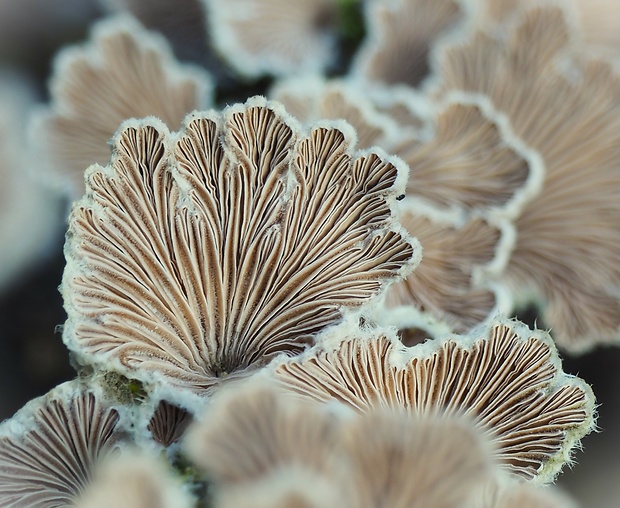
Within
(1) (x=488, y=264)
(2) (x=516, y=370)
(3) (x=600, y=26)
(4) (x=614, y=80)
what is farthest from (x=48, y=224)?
(3) (x=600, y=26)

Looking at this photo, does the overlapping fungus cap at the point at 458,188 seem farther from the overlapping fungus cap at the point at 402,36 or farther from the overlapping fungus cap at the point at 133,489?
the overlapping fungus cap at the point at 133,489

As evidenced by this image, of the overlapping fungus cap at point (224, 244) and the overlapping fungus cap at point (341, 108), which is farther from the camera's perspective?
the overlapping fungus cap at point (341, 108)

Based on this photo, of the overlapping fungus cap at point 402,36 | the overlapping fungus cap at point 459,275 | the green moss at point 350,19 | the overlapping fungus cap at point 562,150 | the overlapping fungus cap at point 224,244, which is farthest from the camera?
→ the green moss at point 350,19

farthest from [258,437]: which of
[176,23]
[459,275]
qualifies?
[176,23]

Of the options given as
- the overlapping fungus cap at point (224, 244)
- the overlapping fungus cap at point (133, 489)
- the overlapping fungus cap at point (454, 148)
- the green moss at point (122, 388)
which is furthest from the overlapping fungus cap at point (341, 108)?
the overlapping fungus cap at point (133, 489)

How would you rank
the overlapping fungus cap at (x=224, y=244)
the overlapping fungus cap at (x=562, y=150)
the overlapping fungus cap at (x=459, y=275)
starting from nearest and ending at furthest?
the overlapping fungus cap at (x=224, y=244)
the overlapping fungus cap at (x=459, y=275)
the overlapping fungus cap at (x=562, y=150)

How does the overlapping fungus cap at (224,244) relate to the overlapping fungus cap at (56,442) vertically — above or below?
above

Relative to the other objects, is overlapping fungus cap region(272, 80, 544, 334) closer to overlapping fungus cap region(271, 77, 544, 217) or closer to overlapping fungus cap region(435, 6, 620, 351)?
overlapping fungus cap region(271, 77, 544, 217)

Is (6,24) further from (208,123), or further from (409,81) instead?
(208,123)
